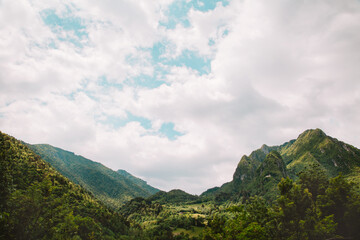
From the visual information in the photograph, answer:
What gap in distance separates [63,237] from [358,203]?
6109 centimetres

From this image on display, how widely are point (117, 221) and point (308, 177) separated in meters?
168

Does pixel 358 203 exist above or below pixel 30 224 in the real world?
above

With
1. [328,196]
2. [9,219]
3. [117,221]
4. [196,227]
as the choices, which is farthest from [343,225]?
[196,227]

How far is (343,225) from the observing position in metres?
36.3

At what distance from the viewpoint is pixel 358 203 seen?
112 feet

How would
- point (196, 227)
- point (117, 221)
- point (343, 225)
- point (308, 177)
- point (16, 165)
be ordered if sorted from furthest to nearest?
1. point (196, 227)
2. point (117, 221)
3. point (16, 165)
4. point (308, 177)
5. point (343, 225)

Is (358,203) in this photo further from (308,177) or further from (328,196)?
(308,177)

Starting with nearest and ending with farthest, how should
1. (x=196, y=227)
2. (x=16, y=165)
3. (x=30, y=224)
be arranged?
(x=30, y=224)
(x=16, y=165)
(x=196, y=227)

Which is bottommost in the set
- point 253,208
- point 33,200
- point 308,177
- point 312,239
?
point 33,200

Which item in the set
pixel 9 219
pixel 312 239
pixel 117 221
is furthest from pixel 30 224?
pixel 117 221

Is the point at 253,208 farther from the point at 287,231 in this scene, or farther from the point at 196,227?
the point at 196,227

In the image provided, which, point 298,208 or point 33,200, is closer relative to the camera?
point 33,200

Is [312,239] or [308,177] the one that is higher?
[308,177]

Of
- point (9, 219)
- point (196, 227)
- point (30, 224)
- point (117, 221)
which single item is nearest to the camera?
point (9, 219)
